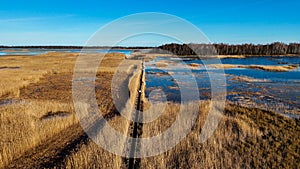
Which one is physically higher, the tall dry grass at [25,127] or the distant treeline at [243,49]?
the distant treeline at [243,49]

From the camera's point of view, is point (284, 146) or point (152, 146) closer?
point (152, 146)

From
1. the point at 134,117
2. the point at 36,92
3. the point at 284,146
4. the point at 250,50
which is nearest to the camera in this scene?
the point at 284,146

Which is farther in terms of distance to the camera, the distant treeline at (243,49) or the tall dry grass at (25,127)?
the distant treeline at (243,49)

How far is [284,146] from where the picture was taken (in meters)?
7.85

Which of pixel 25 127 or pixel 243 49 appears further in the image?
pixel 243 49

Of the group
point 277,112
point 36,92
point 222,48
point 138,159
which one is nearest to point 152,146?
point 138,159

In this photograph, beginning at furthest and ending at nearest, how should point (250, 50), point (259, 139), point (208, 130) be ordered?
point (250, 50) → point (208, 130) → point (259, 139)

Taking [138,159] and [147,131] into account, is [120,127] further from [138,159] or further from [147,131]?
[138,159]

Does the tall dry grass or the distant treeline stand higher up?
the distant treeline

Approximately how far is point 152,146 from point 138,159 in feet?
2.86

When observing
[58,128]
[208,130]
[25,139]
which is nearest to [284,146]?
[208,130]

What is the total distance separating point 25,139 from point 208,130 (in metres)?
6.41

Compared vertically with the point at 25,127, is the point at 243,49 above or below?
above

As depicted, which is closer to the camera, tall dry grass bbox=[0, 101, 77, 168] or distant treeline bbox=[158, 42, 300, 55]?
tall dry grass bbox=[0, 101, 77, 168]
